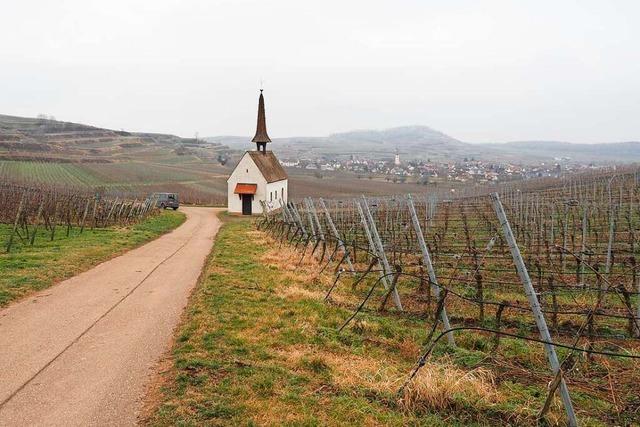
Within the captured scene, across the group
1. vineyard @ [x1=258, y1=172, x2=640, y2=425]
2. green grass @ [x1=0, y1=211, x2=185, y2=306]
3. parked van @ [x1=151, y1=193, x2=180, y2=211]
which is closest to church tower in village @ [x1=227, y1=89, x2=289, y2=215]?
parked van @ [x1=151, y1=193, x2=180, y2=211]

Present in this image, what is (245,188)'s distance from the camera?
133 feet

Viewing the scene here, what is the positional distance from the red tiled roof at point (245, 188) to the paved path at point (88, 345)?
27.8 meters

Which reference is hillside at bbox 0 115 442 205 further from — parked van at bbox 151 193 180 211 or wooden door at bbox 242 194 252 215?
wooden door at bbox 242 194 252 215

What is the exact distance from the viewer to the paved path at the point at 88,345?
16.3 ft

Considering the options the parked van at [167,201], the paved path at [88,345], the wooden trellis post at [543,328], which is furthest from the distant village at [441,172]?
the wooden trellis post at [543,328]

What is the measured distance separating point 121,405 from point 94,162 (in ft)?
289

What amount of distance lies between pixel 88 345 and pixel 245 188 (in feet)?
112

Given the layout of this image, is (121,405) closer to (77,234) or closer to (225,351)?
(225,351)

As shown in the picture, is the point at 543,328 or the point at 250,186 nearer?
the point at 543,328

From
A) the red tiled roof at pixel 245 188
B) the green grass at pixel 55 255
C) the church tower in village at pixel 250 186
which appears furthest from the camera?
the church tower in village at pixel 250 186

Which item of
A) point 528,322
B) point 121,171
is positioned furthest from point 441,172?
point 528,322

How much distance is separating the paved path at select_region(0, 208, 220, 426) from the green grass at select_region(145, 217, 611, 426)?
42 cm

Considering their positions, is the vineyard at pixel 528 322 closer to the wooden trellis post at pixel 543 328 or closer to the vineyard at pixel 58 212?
the wooden trellis post at pixel 543 328

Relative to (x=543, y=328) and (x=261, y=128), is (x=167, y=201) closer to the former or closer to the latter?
(x=261, y=128)
